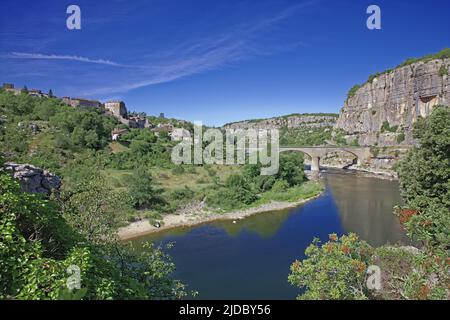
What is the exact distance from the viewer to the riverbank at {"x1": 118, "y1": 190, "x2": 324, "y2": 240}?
18.1 m

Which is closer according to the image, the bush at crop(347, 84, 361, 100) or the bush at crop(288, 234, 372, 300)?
the bush at crop(288, 234, 372, 300)

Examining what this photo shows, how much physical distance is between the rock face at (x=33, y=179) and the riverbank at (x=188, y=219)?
663 cm

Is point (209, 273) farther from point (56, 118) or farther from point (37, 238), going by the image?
point (56, 118)

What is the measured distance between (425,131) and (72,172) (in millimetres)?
21536

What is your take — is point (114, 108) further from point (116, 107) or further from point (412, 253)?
point (412, 253)

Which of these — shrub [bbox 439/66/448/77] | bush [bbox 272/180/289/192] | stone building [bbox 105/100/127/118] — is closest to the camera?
bush [bbox 272/180/289/192]

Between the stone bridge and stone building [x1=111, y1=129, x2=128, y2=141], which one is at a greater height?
stone building [x1=111, y1=129, x2=128, y2=141]

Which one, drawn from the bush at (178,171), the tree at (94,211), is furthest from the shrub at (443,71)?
the tree at (94,211)

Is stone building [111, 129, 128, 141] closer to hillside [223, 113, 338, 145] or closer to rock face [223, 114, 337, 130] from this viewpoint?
hillside [223, 113, 338, 145]

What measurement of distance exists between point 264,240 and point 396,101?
53616mm

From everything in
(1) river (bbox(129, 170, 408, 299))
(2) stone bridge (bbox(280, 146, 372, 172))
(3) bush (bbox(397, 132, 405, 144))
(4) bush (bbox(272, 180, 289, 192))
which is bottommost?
(1) river (bbox(129, 170, 408, 299))

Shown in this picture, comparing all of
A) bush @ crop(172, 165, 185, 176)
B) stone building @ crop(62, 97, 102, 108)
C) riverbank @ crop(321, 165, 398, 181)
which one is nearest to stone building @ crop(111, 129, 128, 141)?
bush @ crop(172, 165, 185, 176)

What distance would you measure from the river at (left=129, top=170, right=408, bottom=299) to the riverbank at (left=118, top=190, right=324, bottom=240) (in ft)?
2.05

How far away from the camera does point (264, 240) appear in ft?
55.5
